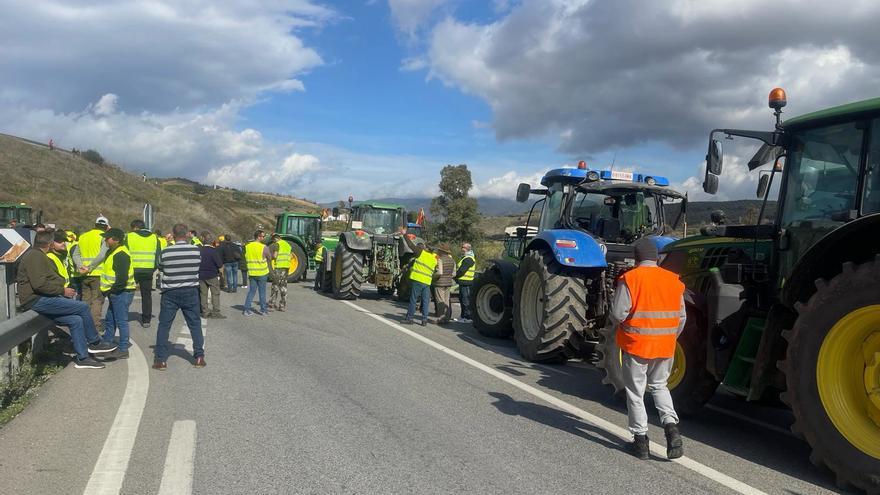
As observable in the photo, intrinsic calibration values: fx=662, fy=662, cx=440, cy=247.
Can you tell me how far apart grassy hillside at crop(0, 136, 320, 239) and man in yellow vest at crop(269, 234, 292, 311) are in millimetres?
23152

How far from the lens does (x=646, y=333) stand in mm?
4930

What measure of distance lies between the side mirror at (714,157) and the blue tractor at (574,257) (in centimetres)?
261

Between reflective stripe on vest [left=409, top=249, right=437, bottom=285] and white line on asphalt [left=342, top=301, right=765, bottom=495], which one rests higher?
reflective stripe on vest [left=409, top=249, right=437, bottom=285]

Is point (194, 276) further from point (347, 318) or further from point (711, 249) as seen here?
point (711, 249)

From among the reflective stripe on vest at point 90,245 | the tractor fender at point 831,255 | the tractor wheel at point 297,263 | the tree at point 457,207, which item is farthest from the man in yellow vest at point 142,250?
the tree at point 457,207

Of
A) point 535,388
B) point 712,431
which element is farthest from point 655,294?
point 535,388

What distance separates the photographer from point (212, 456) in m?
4.82

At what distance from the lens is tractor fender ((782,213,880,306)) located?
444 centimetres

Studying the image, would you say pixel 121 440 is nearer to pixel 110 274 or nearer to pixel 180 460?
pixel 180 460

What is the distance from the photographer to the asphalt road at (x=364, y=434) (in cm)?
439

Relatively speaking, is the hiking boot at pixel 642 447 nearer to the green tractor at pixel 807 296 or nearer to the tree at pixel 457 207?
the green tractor at pixel 807 296

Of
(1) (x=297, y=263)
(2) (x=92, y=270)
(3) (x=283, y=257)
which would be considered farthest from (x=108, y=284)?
(1) (x=297, y=263)

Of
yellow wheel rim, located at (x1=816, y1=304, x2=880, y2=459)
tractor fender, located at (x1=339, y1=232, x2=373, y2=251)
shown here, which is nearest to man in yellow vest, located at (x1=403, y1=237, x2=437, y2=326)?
tractor fender, located at (x1=339, y1=232, x2=373, y2=251)

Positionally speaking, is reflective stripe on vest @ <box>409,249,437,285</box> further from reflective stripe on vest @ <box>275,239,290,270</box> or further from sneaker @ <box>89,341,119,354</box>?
sneaker @ <box>89,341,119,354</box>
